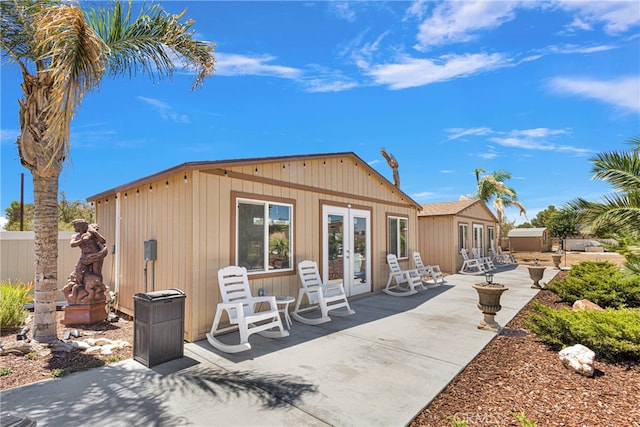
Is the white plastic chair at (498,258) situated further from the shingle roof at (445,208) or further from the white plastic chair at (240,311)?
the white plastic chair at (240,311)

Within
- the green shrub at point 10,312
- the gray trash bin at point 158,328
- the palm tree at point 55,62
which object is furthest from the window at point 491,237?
the green shrub at point 10,312

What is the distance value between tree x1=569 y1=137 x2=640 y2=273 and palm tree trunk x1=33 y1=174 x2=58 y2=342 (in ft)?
30.2

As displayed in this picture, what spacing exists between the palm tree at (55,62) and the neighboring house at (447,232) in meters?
11.8

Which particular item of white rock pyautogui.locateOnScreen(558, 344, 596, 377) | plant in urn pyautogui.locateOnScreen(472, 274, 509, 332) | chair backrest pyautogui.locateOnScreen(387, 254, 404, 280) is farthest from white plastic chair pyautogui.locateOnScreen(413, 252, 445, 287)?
white rock pyautogui.locateOnScreen(558, 344, 596, 377)

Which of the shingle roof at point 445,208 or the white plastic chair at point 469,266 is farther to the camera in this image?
the shingle roof at point 445,208

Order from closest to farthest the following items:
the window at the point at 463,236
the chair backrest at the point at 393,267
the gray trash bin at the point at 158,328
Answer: the gray trash bin at the point at 158,328, the chair backrest at the point at 393,267, the window at the point at 463,236

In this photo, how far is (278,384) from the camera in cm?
320

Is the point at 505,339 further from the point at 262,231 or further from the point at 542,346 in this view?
the point at 262,231

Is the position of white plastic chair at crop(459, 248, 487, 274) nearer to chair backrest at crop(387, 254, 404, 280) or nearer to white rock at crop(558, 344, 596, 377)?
chair backrest at crop(387, 254, 404, 280)

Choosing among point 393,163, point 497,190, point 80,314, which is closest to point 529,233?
point 497,190

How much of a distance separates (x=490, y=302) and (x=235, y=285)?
3.92 metres

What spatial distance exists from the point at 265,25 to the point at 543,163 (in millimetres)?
19408

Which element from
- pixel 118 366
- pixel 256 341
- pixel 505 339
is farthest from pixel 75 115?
pixel 505 339

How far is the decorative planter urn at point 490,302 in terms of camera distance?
16.4 feet
